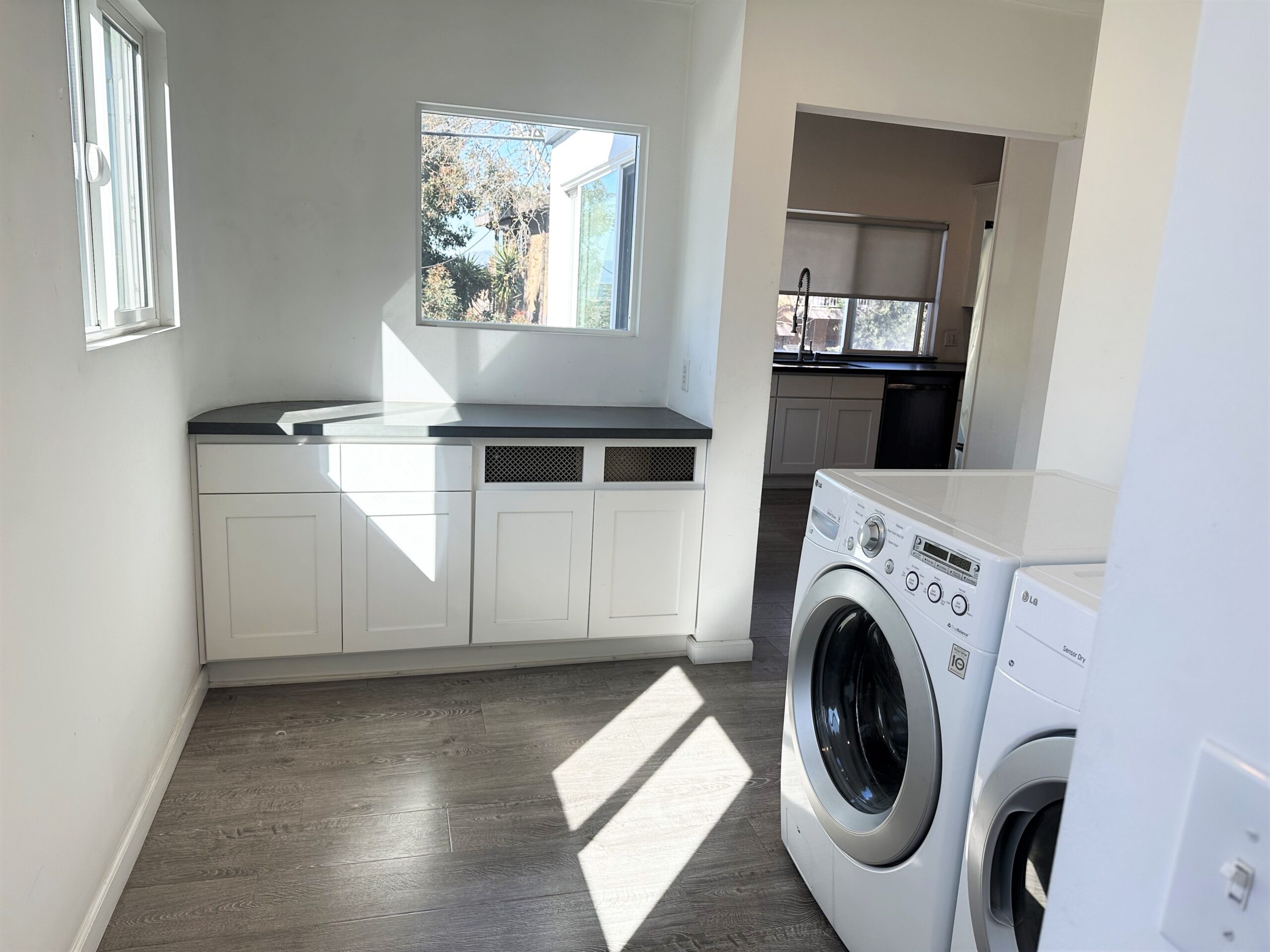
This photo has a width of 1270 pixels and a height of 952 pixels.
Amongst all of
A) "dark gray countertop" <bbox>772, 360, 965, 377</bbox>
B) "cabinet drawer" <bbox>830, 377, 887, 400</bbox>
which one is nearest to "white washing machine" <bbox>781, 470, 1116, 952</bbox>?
"dark gray countertop" <bbox>772, 360, 965, 377</bbox>

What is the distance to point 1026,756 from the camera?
1.30 metres

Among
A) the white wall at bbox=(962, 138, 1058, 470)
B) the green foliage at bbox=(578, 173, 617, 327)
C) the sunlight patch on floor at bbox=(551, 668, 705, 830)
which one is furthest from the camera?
the white wall at bbox=(962, 138, 1058, 470)

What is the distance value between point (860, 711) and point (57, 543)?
5.45 ft

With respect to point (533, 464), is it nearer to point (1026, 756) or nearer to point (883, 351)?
point (1026, 756)

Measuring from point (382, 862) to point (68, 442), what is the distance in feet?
3.99

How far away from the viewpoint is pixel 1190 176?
476 millimetres

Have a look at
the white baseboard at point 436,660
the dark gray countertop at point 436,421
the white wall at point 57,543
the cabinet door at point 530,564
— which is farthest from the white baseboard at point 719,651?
the white wall at point 57,543

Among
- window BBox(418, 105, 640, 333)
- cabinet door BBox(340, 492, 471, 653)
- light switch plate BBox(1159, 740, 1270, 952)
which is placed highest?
window BBox(418, 105, 640, 333)

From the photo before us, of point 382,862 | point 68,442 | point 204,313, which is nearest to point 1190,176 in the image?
point 68,442

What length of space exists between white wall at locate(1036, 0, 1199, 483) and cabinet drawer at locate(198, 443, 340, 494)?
2211 millimetres

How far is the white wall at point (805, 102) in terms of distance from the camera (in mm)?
3047

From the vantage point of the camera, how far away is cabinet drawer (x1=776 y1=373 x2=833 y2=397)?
5.99 metres

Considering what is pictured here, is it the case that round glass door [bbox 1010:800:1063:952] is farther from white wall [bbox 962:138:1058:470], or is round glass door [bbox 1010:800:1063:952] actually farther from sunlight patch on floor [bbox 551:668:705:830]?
white wall [bbox 962:138:1058:470]

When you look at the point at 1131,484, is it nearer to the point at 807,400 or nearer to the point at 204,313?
the point at 204,313
